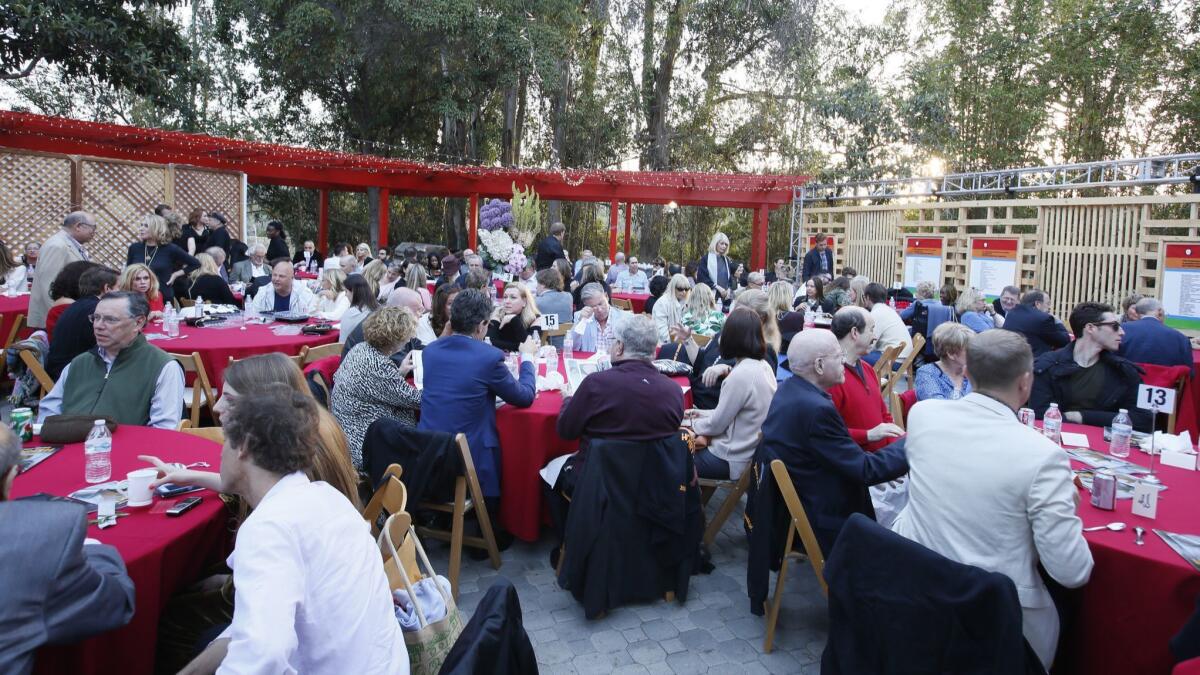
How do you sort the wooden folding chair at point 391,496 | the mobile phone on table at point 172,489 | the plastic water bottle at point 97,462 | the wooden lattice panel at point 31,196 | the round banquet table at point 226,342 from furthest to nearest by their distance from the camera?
1. the wooden lattice panel at point 31,196
2. the round banquet table at point 226,342
3. the plastic water bottle at point 97,462
4. the mobile phone on table at point 172,489
5. the wooden folding chair at point 391,496

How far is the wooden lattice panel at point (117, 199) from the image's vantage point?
10633 mm

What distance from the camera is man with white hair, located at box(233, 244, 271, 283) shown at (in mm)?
10297

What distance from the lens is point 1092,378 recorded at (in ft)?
14.1

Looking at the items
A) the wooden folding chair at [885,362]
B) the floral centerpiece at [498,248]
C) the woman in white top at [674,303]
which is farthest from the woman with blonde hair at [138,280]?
the wooden folding chair at [885,362]

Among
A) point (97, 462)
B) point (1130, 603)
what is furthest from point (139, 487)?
point (1130, 603)

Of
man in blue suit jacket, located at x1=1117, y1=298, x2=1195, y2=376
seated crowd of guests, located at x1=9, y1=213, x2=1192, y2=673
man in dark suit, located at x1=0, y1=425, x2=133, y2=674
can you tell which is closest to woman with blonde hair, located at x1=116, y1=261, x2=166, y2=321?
seated crowd of guests, located at x1=9, y1=213, x2=1192, y2=673

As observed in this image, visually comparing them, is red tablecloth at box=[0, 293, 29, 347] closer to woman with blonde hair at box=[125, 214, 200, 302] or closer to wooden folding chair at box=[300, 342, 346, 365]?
woman with blonde hair at box=[125, 214, 200, 302]

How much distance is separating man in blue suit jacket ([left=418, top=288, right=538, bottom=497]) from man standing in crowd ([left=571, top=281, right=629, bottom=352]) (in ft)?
6.13

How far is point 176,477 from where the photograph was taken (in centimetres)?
232

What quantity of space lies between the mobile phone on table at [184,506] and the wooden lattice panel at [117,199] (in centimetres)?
1028

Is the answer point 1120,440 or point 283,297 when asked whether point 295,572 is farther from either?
point 283,297

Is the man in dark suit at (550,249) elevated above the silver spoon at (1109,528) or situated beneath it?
elevated above

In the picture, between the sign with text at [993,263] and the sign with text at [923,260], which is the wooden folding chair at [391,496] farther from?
the sign with text at [923,260]

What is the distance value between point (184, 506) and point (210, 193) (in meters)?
12.2
